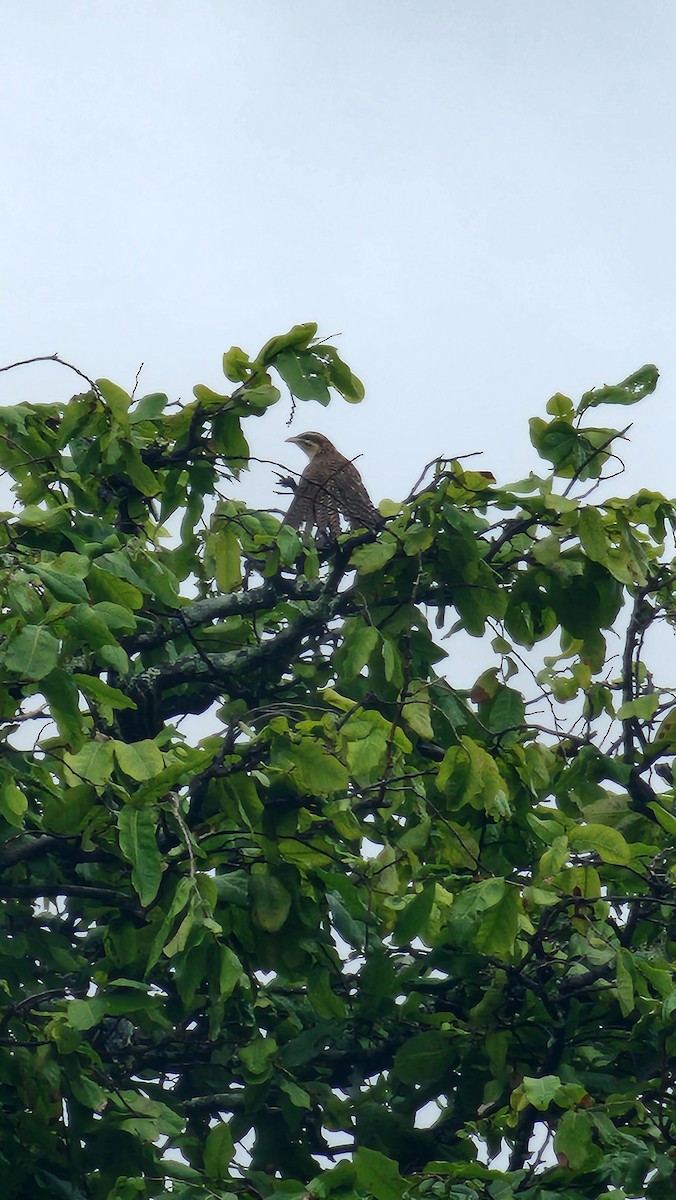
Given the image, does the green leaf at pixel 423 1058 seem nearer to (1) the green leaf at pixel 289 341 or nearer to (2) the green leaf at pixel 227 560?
(2) the green leaf at pixel 227 560

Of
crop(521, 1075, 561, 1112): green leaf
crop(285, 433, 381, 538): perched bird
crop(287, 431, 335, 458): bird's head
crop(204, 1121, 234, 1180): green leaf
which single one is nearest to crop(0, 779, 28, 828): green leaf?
crop(204, 1121, 234, 1180): green leaf

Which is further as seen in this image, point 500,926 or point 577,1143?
point 500,926

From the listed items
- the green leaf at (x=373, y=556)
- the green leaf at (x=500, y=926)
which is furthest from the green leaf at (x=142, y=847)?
the green leaf at (x=373, y=556)

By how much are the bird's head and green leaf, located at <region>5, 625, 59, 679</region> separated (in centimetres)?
525

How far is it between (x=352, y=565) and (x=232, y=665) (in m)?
0.72

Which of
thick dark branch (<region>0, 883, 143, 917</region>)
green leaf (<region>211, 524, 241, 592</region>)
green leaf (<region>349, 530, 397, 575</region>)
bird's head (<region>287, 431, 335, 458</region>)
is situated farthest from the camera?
bird's head (<region>287, 431, 335, 458</region>)

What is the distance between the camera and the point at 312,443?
28.8 feet

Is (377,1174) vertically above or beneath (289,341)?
beneath

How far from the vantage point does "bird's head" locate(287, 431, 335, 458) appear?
337 inches

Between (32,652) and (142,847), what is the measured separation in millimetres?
601

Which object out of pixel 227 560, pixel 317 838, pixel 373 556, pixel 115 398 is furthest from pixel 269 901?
pixel 115 398

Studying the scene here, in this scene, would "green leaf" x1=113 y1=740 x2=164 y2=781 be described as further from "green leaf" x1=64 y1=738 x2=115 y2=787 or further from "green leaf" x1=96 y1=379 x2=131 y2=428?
"green leaf" x1=96 y1=379 x2=131 y2=428

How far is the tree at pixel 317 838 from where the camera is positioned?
373cm

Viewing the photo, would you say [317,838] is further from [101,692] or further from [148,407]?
[148,407]
